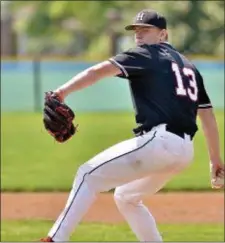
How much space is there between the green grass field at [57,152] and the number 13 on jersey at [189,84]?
6423 mm

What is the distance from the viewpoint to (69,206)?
522cm

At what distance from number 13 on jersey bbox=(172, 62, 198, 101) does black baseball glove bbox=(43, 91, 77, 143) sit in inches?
27.2

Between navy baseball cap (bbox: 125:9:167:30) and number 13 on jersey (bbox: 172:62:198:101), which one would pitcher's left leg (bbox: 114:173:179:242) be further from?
navy baseball cap (bbox: 125:9:167:30)

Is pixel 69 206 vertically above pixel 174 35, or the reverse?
pixel 69 206

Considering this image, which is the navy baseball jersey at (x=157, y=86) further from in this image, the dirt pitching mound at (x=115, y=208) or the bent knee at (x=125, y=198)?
the dirt pitching mound at (x=115, y=208)

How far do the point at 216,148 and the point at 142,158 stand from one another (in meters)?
0.76

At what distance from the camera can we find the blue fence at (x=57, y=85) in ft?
85.0

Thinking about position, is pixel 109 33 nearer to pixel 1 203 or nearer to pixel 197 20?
pixel 197 20

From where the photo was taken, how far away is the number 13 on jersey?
17.6ft

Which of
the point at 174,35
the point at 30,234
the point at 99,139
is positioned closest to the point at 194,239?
the point at 30,234

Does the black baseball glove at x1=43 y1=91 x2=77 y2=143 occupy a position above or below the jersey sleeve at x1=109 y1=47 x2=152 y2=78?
below

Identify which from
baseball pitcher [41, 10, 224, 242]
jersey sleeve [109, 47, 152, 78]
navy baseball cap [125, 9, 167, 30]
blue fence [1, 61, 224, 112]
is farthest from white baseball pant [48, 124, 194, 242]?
blue fence [1, 61, 224, 112]

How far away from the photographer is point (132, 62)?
5.24 meters

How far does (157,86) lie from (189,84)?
0.85 feet
